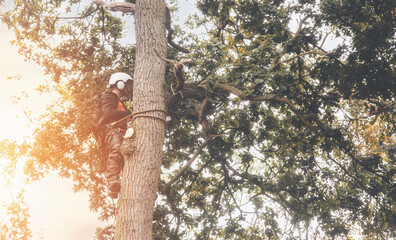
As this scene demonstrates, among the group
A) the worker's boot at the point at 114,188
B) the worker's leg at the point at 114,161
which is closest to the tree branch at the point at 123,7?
the worker's leg at the point at 114,161

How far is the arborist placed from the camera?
11.1 ft

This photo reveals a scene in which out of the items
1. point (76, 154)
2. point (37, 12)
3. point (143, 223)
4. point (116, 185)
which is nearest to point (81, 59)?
point (37, 12)

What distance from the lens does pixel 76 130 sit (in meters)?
5.92

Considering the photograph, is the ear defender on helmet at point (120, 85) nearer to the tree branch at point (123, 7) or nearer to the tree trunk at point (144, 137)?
the tree trunk at point (144, 137)

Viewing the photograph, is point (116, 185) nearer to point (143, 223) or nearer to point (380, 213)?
point (143, 223)

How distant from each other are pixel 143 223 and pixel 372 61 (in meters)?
4.10

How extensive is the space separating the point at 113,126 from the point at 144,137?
780 millimetres

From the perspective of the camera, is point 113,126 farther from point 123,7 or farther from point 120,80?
point 123,7

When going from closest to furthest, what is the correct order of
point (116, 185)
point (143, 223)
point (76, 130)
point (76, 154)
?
point (143, 223), point (116, 185), point (76, 130), point (76, 154)

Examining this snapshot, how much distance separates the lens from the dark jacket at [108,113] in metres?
3.84

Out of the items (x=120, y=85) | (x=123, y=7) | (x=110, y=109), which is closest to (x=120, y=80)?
(x=120, y=85)

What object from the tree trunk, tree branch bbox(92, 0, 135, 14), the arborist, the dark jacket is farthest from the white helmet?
tree branch bbox(92, 0, 135, 14)

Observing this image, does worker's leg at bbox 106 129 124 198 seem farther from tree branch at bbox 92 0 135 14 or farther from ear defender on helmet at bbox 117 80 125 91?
tree branch at bbox 92 0 135 14

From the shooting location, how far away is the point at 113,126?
152 inches
